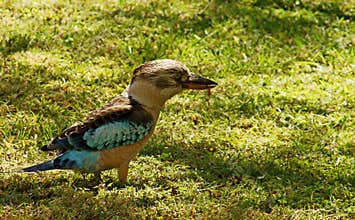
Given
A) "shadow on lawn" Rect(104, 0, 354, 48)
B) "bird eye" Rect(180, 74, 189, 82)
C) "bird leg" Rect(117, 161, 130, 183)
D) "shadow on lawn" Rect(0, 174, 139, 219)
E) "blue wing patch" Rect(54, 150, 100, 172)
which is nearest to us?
"shadow on lawn" Rect(0, 174, 139, 219)

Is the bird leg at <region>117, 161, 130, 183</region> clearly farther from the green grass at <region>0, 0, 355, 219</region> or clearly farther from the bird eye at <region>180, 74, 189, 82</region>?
the bird eye at <region>180, 74, 189, 82</region>

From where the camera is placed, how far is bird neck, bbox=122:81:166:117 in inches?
197

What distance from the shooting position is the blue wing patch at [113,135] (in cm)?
486

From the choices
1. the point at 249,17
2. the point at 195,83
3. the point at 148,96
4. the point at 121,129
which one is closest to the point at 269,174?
the point at 195,83

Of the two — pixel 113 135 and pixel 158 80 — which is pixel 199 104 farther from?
pixel 113 135

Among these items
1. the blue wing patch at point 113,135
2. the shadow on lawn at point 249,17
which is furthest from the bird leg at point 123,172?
Answer: the shadow on lawn at point 249,17

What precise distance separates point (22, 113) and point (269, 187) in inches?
83.2

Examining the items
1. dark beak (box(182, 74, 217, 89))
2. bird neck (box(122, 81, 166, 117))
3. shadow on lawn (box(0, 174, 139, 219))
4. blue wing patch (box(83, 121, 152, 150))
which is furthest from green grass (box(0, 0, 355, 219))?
dark beak (box(182, 74, 217, 89))

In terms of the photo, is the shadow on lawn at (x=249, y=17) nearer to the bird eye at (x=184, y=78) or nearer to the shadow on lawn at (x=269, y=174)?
the shadow on lawn at (x=269, y=174)

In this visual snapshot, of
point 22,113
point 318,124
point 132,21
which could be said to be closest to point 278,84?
point 318,124

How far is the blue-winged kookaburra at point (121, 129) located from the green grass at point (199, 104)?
219 millimetres

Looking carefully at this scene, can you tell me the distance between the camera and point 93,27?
773cm

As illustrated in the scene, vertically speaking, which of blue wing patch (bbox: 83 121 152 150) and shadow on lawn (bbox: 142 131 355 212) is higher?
blue wing patch (bbox: 83 121 152 150)

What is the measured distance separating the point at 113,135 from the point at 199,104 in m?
1.73
